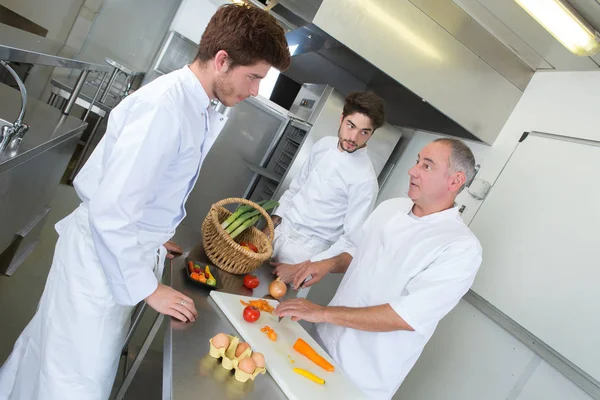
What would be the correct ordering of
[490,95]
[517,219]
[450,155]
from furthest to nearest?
[490,95] < [517,219] < [450,155]

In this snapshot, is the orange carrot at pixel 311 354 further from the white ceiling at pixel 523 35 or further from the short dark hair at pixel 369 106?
the white ceiling at pixel 523 35

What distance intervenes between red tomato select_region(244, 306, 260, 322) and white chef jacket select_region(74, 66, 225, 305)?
0.30 m

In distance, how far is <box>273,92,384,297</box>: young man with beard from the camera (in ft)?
7.59

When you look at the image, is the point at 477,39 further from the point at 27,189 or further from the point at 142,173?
the point at 27,189

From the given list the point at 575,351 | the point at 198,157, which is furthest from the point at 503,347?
the point at 198,157

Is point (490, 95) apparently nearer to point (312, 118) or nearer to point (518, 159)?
point (518, 159)

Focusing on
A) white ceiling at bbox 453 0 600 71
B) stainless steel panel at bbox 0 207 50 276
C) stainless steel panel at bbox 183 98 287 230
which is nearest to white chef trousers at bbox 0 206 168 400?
stainless steel panel at bbox 0 207 50 276

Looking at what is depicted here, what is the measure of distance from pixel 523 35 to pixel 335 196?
1253 mm

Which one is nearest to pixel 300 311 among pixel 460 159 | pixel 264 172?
pixel 460 159

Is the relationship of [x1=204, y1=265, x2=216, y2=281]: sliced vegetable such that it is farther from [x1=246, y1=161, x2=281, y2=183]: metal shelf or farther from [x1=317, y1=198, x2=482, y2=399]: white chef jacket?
[x1=246, y1=161, x2=281, y2=183]: metal shelf

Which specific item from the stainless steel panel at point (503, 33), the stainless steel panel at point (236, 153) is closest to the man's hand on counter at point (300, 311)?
the stainless steel panel at point (503, 33)

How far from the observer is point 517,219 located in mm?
2135

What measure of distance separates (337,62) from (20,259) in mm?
2411

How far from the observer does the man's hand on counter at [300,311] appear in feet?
4.63
